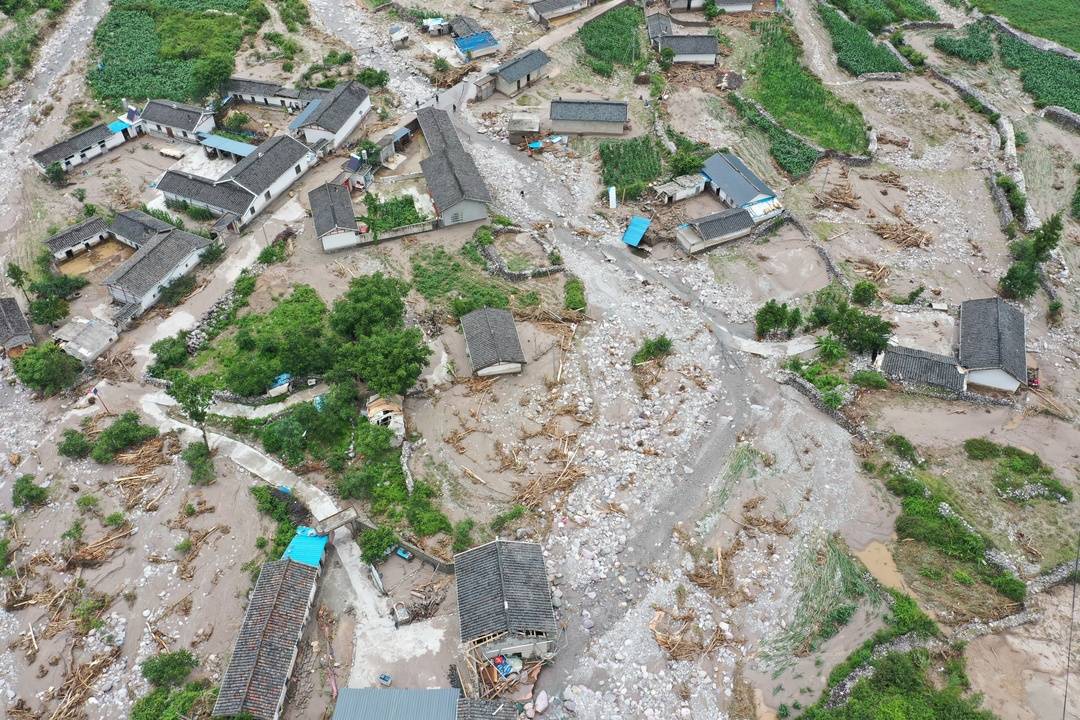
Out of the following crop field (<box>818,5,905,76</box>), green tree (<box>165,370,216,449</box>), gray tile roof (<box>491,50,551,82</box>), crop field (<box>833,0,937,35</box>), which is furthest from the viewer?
crop field (<box>833,0,937,35</box>)

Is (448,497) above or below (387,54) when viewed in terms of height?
below

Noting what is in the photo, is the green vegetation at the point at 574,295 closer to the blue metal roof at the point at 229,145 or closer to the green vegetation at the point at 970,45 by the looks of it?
the blue metal roof at the point at 229,145

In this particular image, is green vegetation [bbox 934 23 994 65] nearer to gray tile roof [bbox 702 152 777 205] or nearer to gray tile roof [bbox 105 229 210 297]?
gray tile roof [bbox 702 152 777 205]

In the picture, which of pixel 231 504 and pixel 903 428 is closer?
pixel 231 504

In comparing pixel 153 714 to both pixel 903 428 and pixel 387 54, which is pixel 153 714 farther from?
pixel 387 54

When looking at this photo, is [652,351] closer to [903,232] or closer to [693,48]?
[903,232]

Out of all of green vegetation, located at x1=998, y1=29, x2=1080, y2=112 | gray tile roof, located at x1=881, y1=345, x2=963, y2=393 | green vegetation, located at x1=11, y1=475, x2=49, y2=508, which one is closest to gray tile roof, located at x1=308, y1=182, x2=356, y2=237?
green vegetation, located at x1=11, y1=475, x2=49, y2=508

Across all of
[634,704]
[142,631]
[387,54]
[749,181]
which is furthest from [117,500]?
[387,54]

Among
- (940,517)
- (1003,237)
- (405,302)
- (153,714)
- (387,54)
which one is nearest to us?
(153,714)
